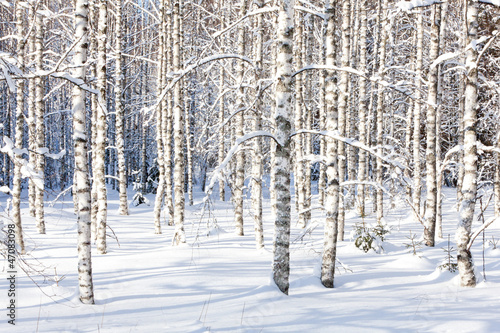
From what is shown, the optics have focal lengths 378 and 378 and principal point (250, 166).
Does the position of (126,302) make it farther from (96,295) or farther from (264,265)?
(264,265)

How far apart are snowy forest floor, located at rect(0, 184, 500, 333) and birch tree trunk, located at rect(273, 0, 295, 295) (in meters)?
0.54

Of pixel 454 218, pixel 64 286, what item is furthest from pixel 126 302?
pixel 454 218

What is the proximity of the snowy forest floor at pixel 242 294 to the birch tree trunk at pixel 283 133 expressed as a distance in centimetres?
54

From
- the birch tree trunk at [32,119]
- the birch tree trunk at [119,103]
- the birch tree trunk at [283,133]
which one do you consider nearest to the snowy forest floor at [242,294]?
the birch tree trunk at [283,133]

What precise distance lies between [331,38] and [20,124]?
8.66 metres

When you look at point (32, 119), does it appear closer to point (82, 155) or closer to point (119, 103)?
point (119, 103)

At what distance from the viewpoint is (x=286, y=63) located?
19.9 feet

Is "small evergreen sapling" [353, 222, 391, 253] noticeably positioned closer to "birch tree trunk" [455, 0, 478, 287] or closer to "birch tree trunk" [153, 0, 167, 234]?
"birch tree trunk" [455, 0, 478, 287]

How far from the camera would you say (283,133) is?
6.06 meters

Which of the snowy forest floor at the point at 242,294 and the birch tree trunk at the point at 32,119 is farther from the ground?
the birch tree trunk at the point at 32,119

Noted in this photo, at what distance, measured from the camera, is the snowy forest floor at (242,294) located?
5.10 meters

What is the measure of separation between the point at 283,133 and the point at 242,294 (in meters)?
2.75

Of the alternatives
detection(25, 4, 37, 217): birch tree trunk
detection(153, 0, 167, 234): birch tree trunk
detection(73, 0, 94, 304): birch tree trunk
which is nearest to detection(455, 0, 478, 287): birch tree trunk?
detection(73, 0, 94, 304): birch tree trunk

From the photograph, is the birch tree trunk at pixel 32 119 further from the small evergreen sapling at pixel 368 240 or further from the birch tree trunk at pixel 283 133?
the small evergreen sapling at pixel 368 240
